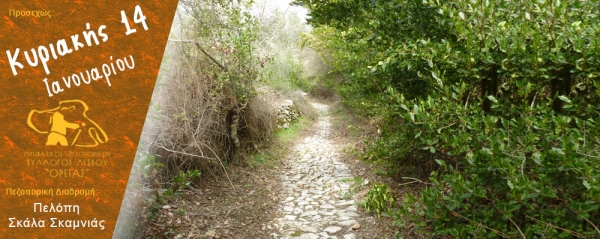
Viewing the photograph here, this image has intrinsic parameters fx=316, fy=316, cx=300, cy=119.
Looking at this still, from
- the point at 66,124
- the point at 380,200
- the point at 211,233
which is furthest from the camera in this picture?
the point at 380,200

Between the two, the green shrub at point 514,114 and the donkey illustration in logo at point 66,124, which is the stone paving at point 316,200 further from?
the donkey illustration in logo at point 66,124

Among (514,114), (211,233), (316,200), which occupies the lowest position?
(316,200)

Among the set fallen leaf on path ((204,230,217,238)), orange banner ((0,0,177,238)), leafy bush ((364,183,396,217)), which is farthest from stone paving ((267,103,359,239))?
orange banner ((0,0,177,238))

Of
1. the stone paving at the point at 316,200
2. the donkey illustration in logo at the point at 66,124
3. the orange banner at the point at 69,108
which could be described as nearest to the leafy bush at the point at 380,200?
the stone paving at the point at 316,200

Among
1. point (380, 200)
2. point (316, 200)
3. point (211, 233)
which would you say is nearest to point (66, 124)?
point (211, 233)

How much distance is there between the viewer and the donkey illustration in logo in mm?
2068

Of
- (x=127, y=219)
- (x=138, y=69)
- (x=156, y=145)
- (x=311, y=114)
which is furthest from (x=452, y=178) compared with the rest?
(x=311, y=114)

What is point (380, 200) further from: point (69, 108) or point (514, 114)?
point (69, 108)

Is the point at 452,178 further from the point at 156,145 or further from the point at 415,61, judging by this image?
the point at 156,145

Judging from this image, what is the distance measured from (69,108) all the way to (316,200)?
4.01m

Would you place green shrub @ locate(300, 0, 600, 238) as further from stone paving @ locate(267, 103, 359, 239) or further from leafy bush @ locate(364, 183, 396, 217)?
stone paving @ locate(267, 103, 359, 239)

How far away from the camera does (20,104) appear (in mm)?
2051

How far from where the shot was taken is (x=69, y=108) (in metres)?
2.10

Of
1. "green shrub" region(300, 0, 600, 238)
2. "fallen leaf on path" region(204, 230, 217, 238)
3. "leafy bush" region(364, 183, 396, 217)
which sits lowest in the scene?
"fallen leaf on path" region(204, 230, 217, 238)
